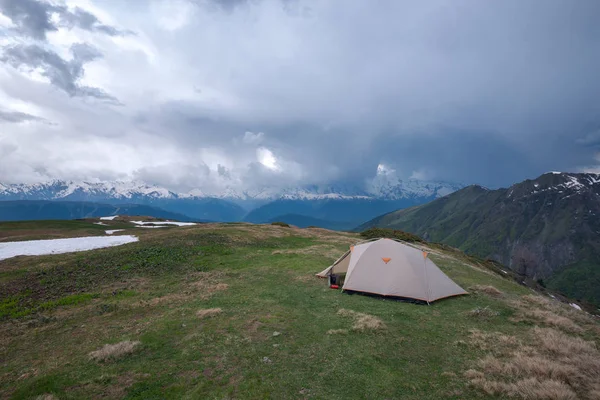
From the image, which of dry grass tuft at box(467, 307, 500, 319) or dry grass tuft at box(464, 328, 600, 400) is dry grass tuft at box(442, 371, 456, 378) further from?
dry grass tuft at box(467, 307, 500, 319)

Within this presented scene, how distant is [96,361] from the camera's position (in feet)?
36.8

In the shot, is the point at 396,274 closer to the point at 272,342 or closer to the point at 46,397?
the point at 272,342

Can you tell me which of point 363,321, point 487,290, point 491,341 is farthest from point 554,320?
point 363,321

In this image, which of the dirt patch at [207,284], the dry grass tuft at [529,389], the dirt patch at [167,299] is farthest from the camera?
the dirt patch at [207,284]

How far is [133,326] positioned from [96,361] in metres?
3.56

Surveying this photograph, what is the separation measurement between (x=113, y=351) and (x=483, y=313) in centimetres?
1823

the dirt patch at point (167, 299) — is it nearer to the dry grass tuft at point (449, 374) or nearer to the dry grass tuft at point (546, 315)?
the dry grass tuft at point (449, 374)

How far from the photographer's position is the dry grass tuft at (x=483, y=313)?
1583cm

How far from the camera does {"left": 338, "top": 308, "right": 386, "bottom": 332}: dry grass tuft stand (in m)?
13.6

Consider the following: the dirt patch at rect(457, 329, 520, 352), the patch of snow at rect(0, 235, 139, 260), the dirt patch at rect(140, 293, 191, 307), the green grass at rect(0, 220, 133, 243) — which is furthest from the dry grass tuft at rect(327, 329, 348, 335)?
the green grass at rect(0, 220, 133, 243)

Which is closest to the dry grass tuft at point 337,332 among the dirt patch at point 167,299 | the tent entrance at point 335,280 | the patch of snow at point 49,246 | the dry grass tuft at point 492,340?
the dry grass tuft at point 492,340

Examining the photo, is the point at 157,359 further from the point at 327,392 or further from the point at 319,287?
the point at 319,287

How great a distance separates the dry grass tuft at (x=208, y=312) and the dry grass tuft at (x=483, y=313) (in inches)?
548

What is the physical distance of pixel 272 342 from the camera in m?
12.5
